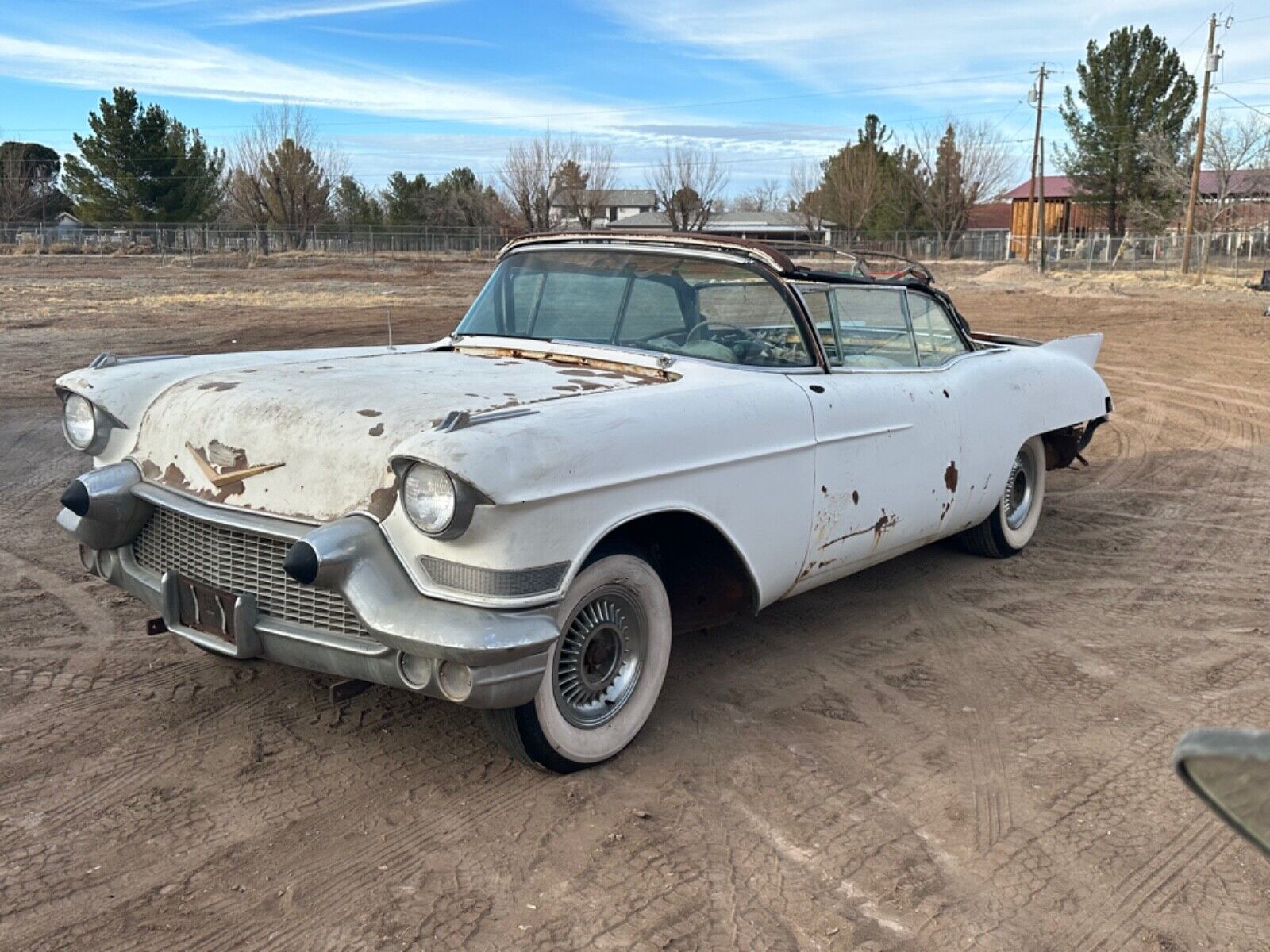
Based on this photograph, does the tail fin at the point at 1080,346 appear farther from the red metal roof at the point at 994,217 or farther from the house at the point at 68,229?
the red metal roof at the point at 994,217

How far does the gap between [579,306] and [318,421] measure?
63.9 inches

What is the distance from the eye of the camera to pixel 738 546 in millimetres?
3838

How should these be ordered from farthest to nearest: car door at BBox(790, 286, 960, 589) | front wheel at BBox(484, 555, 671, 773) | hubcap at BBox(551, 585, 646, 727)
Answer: car door at BBox(790, 286, 960, 589)
hubcap at BBox(551, 585, 646, 727)
front wheel at BBox(484, 555, 671, 773)

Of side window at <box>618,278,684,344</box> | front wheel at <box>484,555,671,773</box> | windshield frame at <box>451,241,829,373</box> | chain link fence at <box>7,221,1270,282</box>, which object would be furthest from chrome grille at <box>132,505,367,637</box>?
chain link fence at <box>7,221,1270,282</box>

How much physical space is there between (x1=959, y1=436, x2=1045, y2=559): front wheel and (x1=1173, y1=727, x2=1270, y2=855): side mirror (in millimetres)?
4730

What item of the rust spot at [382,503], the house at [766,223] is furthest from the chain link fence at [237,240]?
the rust spot at [382,503]

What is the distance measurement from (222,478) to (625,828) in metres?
1.66

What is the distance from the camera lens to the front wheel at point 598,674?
11.1ft

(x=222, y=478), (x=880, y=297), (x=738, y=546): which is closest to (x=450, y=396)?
(x=222, y=478)

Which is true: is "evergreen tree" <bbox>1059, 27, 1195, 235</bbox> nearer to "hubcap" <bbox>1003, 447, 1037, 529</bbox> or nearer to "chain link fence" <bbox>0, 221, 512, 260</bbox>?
"chain link fence" <bbox>0, 221, 512, 260</bbox>

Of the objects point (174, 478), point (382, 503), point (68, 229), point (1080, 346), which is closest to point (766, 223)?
point (68, 229)

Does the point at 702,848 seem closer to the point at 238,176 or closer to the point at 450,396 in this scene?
the point at 450,396

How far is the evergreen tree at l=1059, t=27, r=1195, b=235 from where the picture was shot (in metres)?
47.5

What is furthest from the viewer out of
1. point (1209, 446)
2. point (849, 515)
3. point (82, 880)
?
point (1209, 446)
